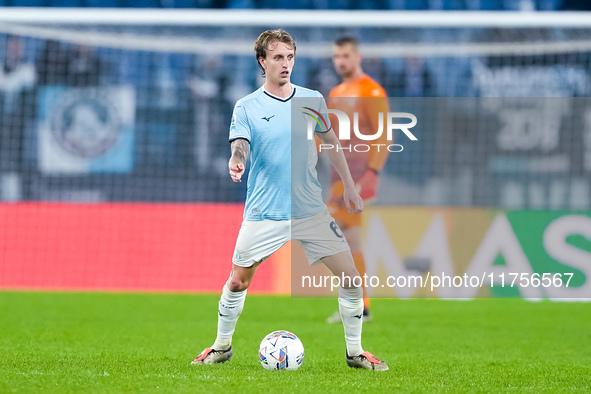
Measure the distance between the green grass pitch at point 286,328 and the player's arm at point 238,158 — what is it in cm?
107

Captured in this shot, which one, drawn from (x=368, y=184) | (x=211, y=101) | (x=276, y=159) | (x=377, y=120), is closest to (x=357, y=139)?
(x=377, y=120)

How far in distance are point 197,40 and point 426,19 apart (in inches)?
156

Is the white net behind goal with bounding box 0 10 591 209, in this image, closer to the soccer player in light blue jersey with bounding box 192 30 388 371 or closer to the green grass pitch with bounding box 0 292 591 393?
the green grass pitch with bounding box 0 292 591 393

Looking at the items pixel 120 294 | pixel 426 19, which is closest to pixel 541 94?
pixel 426 19

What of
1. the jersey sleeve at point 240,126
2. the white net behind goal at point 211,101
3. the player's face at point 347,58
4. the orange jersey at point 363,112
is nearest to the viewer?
the jersey sleeve at point 240,126

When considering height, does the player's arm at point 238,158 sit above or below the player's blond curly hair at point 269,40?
below

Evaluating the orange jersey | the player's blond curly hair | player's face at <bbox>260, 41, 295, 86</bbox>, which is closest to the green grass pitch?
the orange jersey

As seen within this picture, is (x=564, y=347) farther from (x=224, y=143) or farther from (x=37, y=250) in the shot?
(x=224, y=143)

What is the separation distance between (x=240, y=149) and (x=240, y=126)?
162mm

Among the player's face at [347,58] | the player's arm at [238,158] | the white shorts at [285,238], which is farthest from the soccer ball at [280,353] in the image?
the player's face at [347,58]

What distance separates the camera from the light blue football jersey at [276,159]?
5.29 meters

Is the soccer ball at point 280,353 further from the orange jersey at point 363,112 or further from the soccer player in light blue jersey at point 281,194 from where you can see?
the orange jersey at point 363,112

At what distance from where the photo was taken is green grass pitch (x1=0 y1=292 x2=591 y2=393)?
16.1 ft

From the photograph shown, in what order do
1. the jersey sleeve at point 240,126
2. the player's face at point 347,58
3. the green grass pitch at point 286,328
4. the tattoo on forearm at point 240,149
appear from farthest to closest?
the player's face at point 347,58, the jersey sleeve at point 240,126, the tattoo on forearm at point 240,149, the green grass pitch at point 286,328
